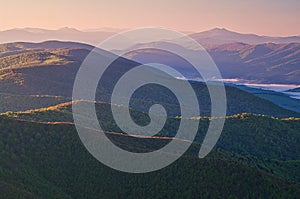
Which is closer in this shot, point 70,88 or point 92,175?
point 92,175

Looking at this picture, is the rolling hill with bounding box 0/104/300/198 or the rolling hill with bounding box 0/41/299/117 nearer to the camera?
the rolling hill with bounding box 0/104/300/198

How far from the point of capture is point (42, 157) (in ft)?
125

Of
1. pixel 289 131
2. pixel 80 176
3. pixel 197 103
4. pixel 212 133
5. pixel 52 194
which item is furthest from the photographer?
pixel 197 103

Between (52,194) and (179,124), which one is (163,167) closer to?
(52,194)

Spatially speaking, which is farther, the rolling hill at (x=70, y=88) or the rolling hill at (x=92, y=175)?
the rolling hill at (x=70, y=88)

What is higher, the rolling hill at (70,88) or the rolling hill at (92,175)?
the rolling hill at (92,175)

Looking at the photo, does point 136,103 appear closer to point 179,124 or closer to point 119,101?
point 119,101

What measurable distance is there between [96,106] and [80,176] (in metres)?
35.5

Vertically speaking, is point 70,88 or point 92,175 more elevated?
point 92,175

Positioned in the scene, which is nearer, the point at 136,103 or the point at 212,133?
the point at 212,133

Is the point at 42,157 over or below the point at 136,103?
over

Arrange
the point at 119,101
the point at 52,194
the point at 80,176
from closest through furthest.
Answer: the point at 52,194 < the point at 80,176 < the point at 119,101

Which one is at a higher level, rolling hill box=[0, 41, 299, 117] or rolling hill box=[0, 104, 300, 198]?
rolling hill box=[0, 104, 300, 198]

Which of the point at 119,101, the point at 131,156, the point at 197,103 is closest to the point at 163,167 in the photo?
the point at 131,156
